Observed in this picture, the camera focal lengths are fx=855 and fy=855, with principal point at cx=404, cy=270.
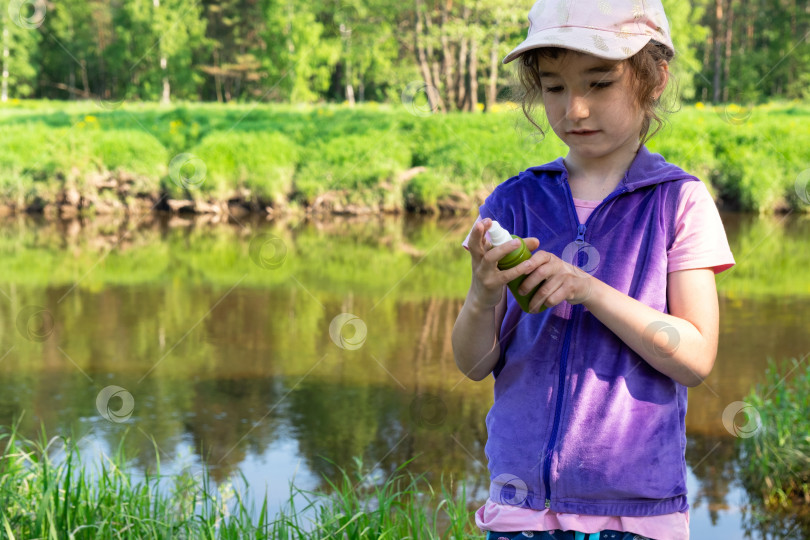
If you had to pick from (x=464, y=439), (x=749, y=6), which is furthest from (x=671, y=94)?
(x=749, y=6)

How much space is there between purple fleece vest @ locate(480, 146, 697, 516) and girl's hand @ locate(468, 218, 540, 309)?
0.12 meters

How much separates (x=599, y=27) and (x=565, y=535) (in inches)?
27.0

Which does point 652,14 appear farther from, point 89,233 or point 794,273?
point 89,233

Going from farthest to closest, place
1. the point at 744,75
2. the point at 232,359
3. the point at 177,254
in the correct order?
the point at 744,75
the point at 177,254
the point at 232,359

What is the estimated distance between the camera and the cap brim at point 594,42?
113 cm

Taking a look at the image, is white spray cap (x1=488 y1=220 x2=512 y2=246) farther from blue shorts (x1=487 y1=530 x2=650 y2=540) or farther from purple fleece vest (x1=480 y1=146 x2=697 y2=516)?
blue shorts (x1=487 y1=530 x2=650 y2=540)

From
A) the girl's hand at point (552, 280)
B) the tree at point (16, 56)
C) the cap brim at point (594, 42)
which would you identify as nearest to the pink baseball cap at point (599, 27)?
the cap brim at point (594, 42)

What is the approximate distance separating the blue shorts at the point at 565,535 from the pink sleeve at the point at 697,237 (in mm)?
365

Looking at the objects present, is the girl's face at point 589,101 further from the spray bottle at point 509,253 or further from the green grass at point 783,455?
the green grass at point 783,455

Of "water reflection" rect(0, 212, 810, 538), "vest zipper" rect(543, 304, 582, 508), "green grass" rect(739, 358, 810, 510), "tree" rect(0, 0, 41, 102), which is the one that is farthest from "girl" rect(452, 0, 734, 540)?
"tree" rect(0, 0, 41, 102)

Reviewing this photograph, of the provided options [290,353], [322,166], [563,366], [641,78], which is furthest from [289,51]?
[563,366]

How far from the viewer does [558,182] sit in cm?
128

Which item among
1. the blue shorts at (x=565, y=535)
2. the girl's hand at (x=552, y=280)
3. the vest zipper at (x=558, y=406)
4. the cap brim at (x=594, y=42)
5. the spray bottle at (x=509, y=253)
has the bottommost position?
the blue shorts at (x=565, y=535)

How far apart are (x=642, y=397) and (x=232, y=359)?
15.1 ft
